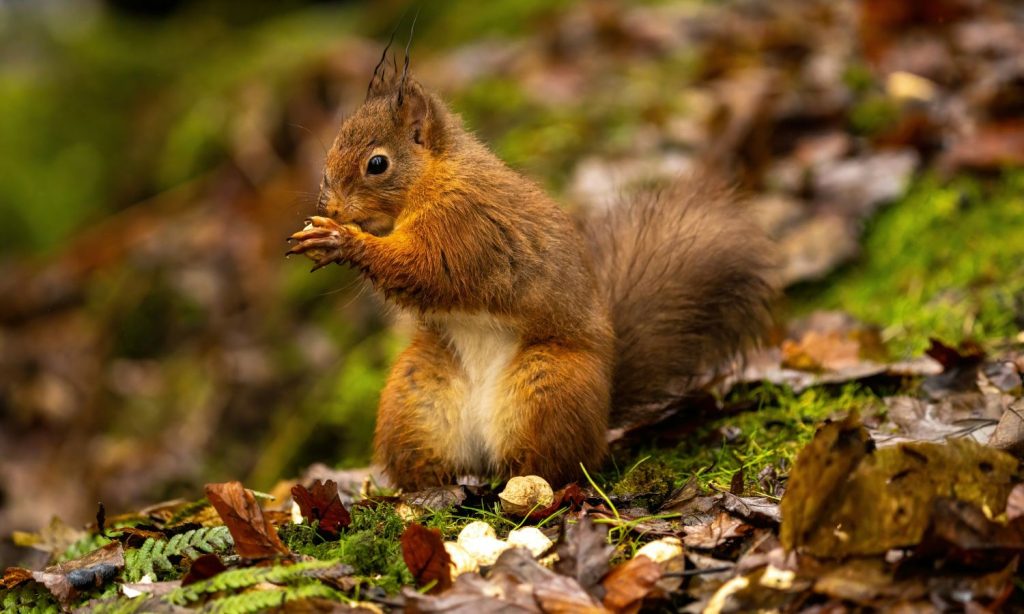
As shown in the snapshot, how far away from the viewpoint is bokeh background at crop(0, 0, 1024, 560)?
13.5ft

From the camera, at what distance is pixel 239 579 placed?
1896 mm

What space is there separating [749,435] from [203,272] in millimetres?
4059

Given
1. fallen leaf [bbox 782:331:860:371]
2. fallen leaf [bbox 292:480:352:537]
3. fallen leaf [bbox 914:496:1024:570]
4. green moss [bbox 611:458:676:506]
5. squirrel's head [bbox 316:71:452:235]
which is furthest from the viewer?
fallen leaf [bbox 782:331:860:371]

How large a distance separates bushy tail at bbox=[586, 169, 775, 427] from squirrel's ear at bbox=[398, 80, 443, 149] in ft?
2.21

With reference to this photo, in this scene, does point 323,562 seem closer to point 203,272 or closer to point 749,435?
point 749,435

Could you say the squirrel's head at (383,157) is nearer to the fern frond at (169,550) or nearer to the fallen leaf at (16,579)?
the fern frond at (169,550)

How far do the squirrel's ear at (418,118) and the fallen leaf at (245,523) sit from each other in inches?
44.1

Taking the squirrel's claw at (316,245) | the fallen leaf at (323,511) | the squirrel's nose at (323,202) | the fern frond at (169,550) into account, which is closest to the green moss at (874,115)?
the squirrel's nose at (323,202)

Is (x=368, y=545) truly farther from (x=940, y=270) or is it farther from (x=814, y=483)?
(x=940, y=270)

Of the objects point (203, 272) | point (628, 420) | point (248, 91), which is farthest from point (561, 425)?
point (248, 91)

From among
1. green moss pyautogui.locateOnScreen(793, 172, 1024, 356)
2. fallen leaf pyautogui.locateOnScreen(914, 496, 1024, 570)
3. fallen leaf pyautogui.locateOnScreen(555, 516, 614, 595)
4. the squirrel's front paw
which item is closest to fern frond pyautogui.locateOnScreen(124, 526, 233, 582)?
the squirrel's front paw

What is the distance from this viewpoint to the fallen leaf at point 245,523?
2.12m

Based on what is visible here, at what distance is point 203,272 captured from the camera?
235 inches

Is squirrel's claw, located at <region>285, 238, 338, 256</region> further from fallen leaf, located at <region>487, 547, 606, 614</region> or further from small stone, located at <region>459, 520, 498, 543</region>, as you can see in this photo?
fallen leaf, located at <region>487, 547, 606, 614</region>
